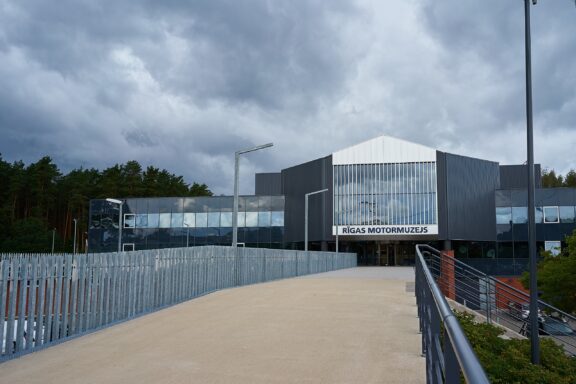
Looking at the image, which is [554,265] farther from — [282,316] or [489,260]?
[282,316]

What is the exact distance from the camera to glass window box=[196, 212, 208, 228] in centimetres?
6247

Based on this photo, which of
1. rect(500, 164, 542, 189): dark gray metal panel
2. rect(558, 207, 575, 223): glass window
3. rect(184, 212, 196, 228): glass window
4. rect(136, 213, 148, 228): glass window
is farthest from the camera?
rect(500, 164, 542, 189): dark gray metal panel

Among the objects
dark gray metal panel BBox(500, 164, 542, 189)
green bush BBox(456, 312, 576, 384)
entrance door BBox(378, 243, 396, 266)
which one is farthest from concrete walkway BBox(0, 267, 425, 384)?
dark gray metal panel BBox(500, 164, 542, 189)

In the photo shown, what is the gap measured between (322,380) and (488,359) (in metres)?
3.19

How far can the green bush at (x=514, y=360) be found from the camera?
8.14m

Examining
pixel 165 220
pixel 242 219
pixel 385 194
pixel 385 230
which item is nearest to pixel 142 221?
pixel 165 220

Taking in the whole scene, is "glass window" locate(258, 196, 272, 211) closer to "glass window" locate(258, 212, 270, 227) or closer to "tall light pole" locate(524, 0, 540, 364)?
"glass window" locate(258, 212, 270, 227)

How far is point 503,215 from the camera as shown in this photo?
180ft

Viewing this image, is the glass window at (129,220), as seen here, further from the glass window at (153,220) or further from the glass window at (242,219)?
the glass window at (242,219)

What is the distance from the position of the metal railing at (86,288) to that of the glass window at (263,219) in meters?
43.0

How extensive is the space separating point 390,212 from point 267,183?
28.2 metres

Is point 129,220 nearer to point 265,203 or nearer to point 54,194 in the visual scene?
point 265,203

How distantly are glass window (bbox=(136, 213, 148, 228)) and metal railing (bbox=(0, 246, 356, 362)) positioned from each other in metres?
47.6

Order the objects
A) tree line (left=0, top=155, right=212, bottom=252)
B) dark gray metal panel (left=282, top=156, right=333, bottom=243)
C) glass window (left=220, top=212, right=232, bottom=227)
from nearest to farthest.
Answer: dark gray metal panel (left=282, top=156, right=333, bottom=243) → glass window (left=220, top=212, right=232, bottom=227) → tree line (left=0, top=155, right=212, bottom=252)
